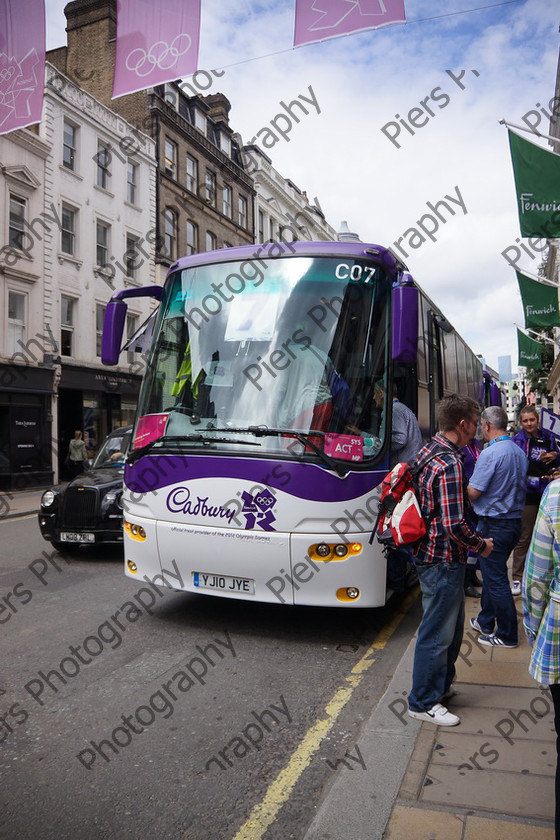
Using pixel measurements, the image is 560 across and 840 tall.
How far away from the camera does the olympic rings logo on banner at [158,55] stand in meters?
7.73

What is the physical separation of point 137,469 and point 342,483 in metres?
1.84

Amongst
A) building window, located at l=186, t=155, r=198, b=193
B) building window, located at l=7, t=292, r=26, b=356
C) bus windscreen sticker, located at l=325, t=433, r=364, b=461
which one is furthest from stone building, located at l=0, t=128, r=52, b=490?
bus windscreen sticker, located at l=325, t=433, r=364, b=461

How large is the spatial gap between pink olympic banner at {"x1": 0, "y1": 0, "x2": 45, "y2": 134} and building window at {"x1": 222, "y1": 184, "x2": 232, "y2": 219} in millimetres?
26384

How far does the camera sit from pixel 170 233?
99.9 ft

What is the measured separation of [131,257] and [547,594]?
26.9 meters

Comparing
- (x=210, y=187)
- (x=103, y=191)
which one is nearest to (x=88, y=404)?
(x=103, y=191)

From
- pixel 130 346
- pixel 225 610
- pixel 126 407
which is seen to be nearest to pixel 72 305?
pixel 126 407

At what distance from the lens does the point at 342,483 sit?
5191 mm

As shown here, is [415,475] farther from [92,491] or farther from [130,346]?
[92,491]

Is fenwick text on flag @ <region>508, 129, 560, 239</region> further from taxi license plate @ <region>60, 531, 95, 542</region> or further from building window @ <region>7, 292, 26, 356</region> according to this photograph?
building window @ <region>7, 292, 26, 356</region>

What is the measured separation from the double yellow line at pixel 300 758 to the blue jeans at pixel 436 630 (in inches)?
21.0

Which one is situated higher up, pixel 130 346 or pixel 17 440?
pixel 130 346

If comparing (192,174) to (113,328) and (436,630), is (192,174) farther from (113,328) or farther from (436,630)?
(436,630)

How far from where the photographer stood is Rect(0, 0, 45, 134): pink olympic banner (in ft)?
29.6
